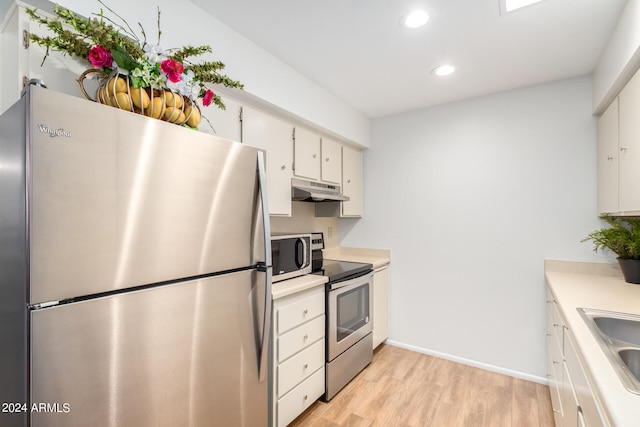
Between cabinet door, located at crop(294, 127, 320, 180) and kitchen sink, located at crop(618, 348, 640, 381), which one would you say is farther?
cabinet door, located at crop(294, 127, 320, 180)

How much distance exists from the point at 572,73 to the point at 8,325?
339cm

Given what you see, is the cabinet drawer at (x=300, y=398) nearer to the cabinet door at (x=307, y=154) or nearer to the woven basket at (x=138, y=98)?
the cabinet door at (x=307, y=154)

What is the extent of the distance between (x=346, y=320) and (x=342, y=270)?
0.41 m

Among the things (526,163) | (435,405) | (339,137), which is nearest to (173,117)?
(339,137)

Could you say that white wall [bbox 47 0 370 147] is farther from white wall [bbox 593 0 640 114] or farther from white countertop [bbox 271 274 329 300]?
white wall [bbox 593 0 640 114]

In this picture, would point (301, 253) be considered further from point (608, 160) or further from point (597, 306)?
point (608, 160)

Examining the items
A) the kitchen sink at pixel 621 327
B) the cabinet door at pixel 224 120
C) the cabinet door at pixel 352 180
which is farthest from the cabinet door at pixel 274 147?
the kitchen sink at pixel 621 327

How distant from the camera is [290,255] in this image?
216cm

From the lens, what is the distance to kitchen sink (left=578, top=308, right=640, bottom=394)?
101 centimetres

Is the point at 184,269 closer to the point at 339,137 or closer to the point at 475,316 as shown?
the point at 339,137

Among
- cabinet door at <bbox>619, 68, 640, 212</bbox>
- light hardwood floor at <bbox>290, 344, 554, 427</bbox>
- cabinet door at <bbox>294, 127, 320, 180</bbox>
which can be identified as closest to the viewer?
cabinet door at <bbox>619, 68, 640, 212</bbox>

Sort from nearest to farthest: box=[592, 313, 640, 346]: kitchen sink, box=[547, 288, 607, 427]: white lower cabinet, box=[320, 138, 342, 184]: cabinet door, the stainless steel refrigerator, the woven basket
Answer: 1. the stainless steel refrigerator
2. box=[547, 288, 607, 427]: white lower cabinet
3. the woven basket
4. box=[592, 313, 640, 346]: kitchen sink
5. box=[320, 138, 342, 184]: cabinet door

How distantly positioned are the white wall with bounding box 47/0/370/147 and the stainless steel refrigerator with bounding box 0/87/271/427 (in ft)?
2.55

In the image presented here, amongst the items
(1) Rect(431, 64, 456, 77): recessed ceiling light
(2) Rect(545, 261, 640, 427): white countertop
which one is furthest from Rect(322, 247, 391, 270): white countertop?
(1) Rect(431, 64, 456, 77): recessed ceiling light
